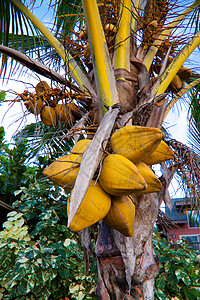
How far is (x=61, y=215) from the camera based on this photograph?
10.1ft

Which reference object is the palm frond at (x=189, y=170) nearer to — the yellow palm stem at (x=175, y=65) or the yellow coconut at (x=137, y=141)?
the yellow palm stem at (x=175, y=65)

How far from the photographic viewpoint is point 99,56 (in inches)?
57.8

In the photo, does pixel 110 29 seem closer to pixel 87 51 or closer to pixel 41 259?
pixel 87 51

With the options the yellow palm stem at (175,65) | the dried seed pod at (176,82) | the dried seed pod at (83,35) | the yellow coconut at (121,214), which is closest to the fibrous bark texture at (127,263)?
the yellow coconut at (121,214)

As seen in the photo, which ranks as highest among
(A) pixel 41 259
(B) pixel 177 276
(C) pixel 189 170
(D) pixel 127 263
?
(C) pixel 189 170

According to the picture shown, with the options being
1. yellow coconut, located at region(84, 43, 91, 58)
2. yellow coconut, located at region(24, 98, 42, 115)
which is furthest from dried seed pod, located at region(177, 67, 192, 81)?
yellow coconut, located at region(24, 98, 42, 115)

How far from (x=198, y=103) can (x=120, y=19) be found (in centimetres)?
148

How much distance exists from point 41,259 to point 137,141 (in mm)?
1931

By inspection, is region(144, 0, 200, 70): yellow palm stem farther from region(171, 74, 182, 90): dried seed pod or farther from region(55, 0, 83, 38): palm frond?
region(55, 0, 83, 38): palm frond

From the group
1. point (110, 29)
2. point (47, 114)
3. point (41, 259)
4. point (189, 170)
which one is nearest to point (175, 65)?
point (110, 29)

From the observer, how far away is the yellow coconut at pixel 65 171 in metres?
1.12

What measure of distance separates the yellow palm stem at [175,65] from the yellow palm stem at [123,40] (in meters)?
0.26

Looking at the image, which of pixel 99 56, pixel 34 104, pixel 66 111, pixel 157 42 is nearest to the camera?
pixel 99 56

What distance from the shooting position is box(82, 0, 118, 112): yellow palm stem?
1442 mm
